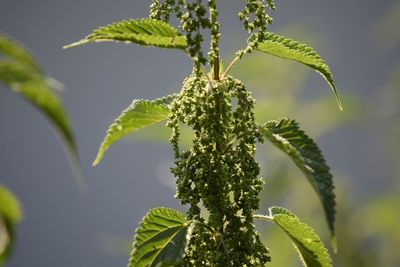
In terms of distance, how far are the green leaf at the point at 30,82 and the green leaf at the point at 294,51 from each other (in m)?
1.13

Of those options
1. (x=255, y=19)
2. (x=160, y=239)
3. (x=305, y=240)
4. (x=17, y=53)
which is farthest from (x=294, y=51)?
(x=17, y=53)

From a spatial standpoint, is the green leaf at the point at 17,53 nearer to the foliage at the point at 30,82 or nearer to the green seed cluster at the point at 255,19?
the foliage at the point at 30,82

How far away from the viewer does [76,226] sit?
4619 centimetres

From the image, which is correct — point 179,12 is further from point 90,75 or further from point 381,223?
point 90,75

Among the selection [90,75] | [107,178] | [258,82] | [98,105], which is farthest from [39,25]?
[258,82]

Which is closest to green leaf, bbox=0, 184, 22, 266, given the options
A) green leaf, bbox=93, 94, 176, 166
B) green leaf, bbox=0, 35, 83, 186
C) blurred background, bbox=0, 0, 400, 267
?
green leaf, bbox=0, 35, 83, 186

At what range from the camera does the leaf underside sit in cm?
119

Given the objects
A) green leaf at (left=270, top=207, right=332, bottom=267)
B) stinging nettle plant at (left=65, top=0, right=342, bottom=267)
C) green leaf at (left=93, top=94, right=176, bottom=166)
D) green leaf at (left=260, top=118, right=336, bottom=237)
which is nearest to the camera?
green leaf at (left=260, top=118, right=336, bottom=237)

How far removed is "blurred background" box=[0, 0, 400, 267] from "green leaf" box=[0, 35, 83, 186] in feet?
4.14

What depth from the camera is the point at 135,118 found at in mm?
2039

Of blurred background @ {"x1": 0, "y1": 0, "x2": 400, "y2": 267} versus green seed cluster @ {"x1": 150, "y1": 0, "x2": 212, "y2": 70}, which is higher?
blurred background @ {"x1": 0, "y1": 0, "x2": 400, "y2": 267}

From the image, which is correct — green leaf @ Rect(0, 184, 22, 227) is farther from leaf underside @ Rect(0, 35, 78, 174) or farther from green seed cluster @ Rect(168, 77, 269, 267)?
green seed cluster @ Rect(168, 77, 269, 267)

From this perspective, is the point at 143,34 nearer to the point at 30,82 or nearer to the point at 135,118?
the point at 135,118

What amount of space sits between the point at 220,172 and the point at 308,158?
29 centimetres
